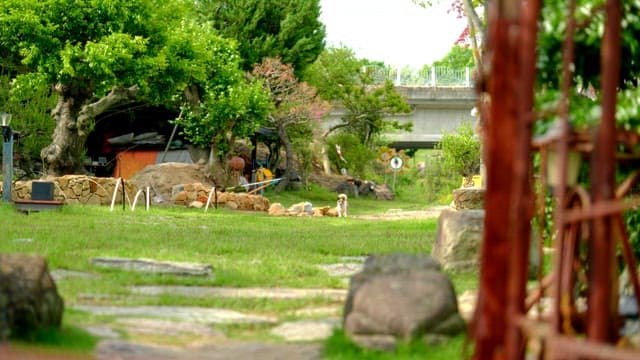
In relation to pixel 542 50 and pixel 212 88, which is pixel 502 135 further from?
pixel 212 88

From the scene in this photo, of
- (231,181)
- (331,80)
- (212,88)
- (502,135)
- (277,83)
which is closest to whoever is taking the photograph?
(502,135)

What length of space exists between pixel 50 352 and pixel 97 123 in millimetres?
35609

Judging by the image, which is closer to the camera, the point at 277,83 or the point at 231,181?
the point at 231,181

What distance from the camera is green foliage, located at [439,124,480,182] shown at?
43281 mm

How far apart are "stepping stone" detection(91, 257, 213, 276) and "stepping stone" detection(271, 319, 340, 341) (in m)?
2.84

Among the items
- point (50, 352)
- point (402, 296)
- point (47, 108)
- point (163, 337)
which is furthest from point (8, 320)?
point (47, 108)

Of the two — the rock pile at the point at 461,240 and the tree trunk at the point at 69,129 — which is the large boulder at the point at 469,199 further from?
the tree trunk at the point at 69,129

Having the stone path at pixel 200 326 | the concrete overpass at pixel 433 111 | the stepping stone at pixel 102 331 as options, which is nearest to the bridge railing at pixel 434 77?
the concrete overpass at pixel 433 111

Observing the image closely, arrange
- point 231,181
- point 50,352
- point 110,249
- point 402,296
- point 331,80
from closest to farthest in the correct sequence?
point 50,352 → point 402,296 → point 110,249 → point 231,181 → point 331,80

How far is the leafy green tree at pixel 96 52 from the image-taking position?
92.5 ft

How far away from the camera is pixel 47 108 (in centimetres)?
3522

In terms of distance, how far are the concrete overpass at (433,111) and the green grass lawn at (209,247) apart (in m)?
30.1

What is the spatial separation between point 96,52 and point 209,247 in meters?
15.0

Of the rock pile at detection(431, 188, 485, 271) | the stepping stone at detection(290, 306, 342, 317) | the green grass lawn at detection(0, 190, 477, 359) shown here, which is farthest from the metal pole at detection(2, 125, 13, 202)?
the stepping stone at detection(290, 306, 342, 317)
